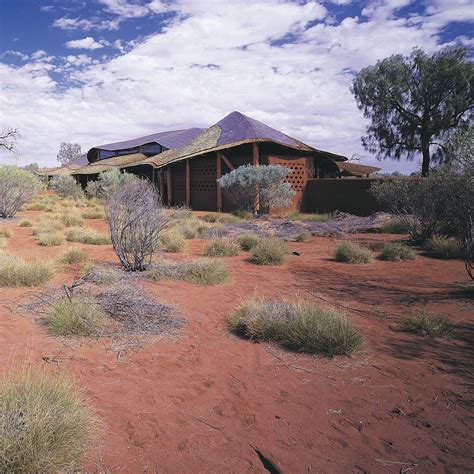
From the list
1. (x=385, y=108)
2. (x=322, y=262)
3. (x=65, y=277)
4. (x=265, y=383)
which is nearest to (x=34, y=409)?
(x=265, y=383)

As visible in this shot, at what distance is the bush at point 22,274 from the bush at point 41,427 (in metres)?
4.41

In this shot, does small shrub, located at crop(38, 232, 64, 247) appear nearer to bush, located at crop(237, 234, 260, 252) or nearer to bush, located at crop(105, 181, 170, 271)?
bush, located at crop(105, 181, 170, 271)

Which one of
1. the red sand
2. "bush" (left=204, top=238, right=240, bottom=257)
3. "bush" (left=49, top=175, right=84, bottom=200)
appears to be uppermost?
"bush" (left=49, top=175, right=84, bottom=200)

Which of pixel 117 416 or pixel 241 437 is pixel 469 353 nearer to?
pixel 241 437

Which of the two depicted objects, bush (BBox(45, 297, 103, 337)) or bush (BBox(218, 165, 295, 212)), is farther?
bush (BBox(218, 165, 295, 212))

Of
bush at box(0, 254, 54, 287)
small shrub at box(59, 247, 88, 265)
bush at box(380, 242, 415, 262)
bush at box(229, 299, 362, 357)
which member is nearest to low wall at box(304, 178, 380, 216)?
bush at box(380, 242, 415, 262)

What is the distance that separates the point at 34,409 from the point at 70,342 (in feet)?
6.93

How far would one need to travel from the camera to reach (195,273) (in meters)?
7.88

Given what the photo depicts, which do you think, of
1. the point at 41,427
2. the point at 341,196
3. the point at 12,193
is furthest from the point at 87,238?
the point at 341,196

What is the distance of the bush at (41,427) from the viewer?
2.46 metres

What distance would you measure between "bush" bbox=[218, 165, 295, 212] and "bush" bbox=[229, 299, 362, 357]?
13846 millimetres

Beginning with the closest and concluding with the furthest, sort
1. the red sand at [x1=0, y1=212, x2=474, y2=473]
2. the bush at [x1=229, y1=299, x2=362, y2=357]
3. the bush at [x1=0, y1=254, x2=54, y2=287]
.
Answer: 1. the red sand at [x1=0, y1=212, x2=474, y2=473]
2. the bush at [x1=229, y1=299, x2=362, y2=357]
3. the bush at [x1=0, y1=254, x2=54, y2=287]

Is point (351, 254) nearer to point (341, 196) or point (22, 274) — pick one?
point (22, 274)

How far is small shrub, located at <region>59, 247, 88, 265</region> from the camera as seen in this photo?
30.3 ft
